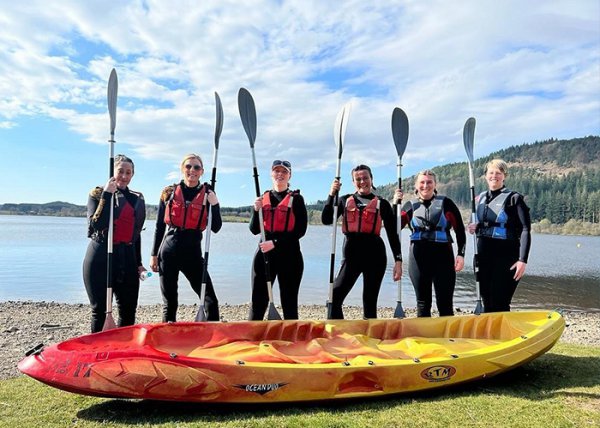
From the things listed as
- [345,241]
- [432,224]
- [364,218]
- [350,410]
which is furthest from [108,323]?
[432,224]

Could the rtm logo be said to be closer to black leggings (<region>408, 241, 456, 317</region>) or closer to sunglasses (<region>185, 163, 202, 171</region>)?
black leggings (<region>408, 241, 456, 317</region>)

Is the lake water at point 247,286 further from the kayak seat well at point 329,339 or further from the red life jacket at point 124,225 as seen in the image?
the red life jacket at point 124,225

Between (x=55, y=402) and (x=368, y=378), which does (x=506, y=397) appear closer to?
(x=368, y=378)

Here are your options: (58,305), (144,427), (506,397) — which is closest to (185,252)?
(144,427)

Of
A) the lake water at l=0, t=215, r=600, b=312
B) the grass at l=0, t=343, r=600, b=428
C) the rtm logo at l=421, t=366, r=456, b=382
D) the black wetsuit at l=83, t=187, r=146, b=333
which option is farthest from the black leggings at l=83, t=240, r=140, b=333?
the lake water at l=0, t=215, r=600, b=312

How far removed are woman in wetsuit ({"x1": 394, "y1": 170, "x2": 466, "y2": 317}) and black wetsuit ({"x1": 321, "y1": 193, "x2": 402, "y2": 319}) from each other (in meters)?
0.27

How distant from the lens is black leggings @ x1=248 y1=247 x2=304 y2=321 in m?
4.64

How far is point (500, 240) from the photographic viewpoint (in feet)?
15.6

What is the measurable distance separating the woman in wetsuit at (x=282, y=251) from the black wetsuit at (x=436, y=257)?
127cm

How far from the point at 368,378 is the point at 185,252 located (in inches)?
86.6

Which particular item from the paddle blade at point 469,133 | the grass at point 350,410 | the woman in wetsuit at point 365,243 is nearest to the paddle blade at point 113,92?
the woman in wetsuit at point 365,243

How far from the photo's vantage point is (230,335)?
13.7 ft

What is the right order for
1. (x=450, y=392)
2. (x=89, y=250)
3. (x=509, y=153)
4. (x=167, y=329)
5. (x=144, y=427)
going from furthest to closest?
(x=509, y=153)
(x=89, y=250)
(x=167, y=329)
(x=450, y=392)
(x=144, y=427)

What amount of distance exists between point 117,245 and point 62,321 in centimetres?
542
